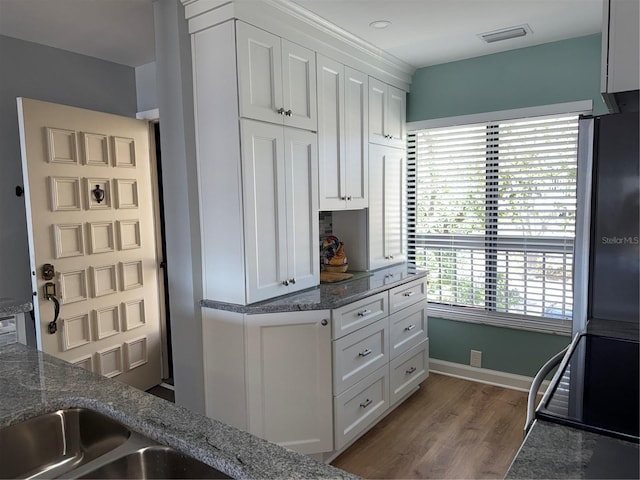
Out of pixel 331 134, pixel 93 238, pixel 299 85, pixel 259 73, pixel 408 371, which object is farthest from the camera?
pixel 408 371

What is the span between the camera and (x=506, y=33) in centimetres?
284

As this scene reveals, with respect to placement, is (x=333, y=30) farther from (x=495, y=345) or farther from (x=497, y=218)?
(x=495, y=345)

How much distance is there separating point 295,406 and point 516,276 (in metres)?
1.96

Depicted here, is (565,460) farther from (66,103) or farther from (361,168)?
(66,103)

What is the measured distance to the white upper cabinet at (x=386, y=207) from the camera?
Answer: 3.21m

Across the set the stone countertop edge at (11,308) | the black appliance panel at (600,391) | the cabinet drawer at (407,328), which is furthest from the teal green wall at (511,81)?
the stone countertop edge at (11,308)

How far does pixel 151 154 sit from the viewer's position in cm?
324

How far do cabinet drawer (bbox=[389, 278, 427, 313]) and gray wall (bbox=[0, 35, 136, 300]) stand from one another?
2.32 meters

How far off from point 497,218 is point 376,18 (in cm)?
169

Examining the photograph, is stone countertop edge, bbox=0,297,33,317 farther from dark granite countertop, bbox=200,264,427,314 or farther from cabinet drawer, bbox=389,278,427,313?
Result: cabinet drawer, bbox=389,278,427,313

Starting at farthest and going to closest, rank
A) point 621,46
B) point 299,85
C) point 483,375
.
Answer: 1. point 483,375
2. point 299,85
3. point 621,46

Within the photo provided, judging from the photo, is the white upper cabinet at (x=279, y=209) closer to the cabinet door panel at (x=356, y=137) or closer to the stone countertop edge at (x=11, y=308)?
the cabinet door panel at (x=356, y=137)

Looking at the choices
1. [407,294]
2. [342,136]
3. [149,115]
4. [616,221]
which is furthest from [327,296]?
[149,115]

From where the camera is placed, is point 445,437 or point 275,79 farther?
point 445,437
